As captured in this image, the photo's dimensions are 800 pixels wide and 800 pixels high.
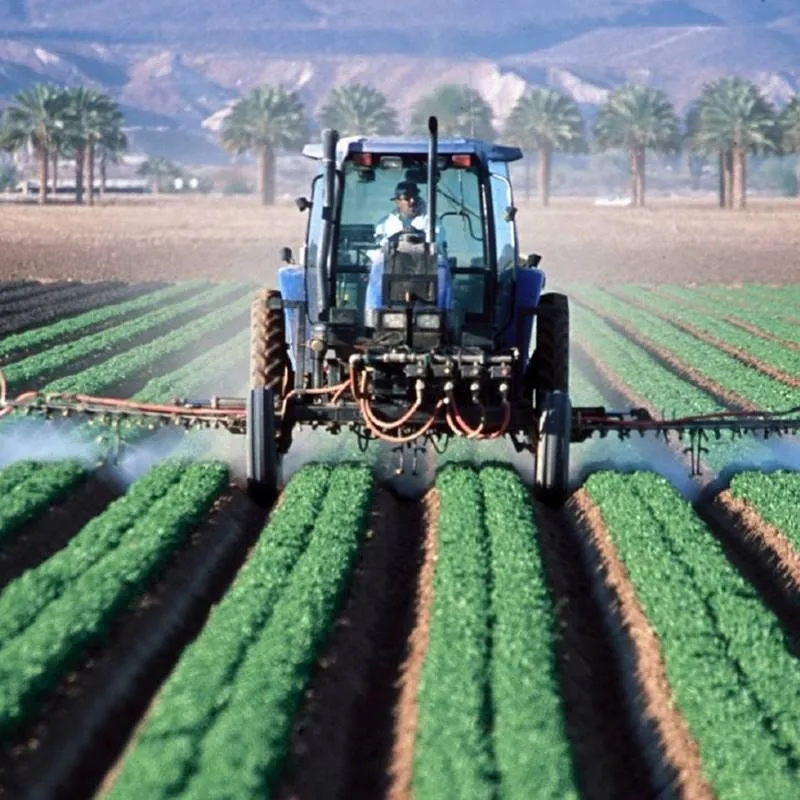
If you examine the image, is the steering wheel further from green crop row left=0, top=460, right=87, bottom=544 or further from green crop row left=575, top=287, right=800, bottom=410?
green crop row left=575, top=287, right=800, bottom=410

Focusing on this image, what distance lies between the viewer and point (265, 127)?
9075 centimetres

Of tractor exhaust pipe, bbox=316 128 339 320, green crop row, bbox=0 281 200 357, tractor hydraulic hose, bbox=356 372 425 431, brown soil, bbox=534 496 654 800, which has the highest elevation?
tractor exhaust pipe, bbox=316 128 339 320

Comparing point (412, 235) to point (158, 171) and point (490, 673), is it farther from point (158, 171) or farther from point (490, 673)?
point (158, 171)

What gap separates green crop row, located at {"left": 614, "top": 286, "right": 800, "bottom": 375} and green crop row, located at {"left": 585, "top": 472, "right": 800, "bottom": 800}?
32.0 ft

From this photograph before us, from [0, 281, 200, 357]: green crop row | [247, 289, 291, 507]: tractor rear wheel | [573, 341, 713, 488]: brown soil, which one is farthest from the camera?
[0, 281, 200, 357]: green crop row

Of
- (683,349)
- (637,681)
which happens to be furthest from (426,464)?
(683,349)

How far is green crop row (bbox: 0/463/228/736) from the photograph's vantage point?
8.28m

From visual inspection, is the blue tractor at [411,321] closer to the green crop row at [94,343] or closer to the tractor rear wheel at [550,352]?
the tractor rear wheel at [550,352]

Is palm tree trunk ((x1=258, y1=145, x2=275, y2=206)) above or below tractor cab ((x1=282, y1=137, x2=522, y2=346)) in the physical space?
above

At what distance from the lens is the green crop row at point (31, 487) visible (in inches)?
475

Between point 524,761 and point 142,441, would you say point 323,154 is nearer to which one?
point 142,441

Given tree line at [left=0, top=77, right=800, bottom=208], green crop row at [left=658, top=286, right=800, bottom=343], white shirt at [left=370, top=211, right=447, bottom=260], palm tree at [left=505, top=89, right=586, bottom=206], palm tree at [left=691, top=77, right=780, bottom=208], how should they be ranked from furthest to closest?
palm tree at [left=505, top=89, right=586, bottom=206] < tree line at [left=0, top=77, right=800, bottom=208] < palm tree at [left=691, top=77, right=780, bottom=208] < green crop row at [left=658, top=286, right=800, bottom=343] < white shirt at [left=370, top=211, right=447, bottom=260]

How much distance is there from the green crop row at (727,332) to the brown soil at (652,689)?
10.2 meters

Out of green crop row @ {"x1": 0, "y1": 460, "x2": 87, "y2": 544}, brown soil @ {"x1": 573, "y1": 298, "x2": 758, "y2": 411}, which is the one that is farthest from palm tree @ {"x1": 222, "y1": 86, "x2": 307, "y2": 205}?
green crop row @ {"x1": 0, "y1": 460, "x2": 87, "y2": 544}
